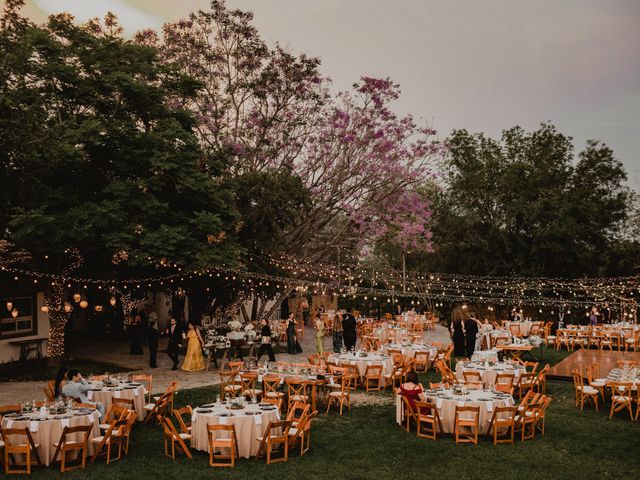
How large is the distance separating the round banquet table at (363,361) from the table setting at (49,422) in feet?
22.8

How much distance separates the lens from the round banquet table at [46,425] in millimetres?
8297

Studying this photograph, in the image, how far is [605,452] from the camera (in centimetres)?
918

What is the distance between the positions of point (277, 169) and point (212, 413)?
1291cm

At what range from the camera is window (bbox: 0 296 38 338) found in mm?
18797

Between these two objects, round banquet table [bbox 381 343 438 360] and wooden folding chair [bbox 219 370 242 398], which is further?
round banquet table [bbox 381 343 438 360]

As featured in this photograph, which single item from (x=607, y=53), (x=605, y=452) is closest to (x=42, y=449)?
(x=605, y=452)

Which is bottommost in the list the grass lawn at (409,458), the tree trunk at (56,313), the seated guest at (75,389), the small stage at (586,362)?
the small stage at (586,362)

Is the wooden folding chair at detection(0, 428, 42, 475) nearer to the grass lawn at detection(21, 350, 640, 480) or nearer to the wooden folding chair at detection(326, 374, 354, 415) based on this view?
the grass lawn at detection(21, 350, 640, 480)

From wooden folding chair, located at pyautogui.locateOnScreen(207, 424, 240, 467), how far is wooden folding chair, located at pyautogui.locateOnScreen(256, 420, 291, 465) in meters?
0.39

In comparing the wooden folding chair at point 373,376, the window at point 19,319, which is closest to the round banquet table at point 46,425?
the wooden folding chair at point 373,376

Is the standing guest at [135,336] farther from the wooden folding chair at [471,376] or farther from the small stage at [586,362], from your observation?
the small stage at [586,362]

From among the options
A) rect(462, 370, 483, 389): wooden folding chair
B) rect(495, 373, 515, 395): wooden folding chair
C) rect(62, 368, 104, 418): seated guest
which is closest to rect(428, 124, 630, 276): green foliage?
rect(462, 370, 483, 389): wooden folding chair

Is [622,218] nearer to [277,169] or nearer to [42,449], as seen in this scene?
[277,169]

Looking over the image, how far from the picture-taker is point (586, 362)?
17859 mm
